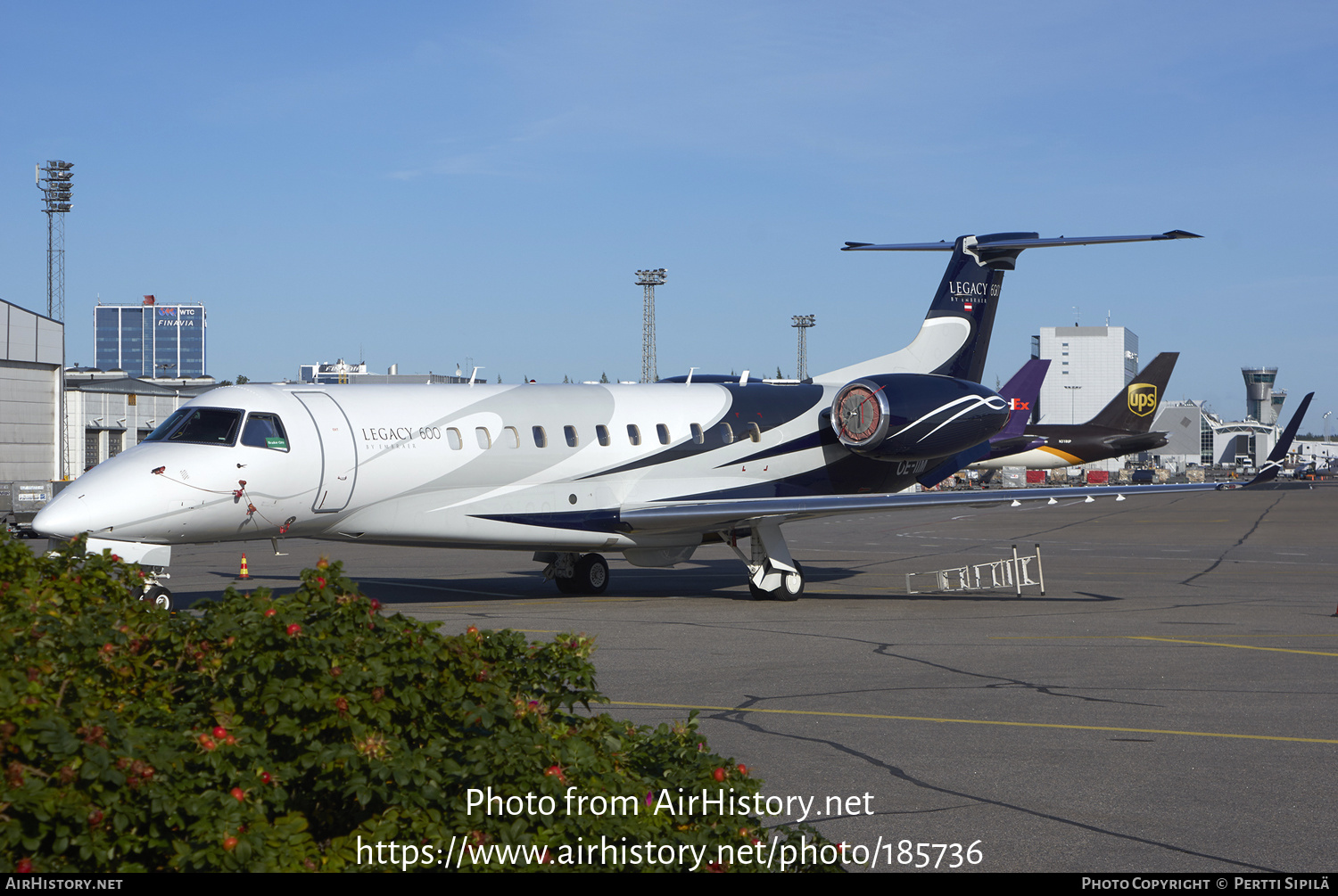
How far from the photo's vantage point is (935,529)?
141 feet

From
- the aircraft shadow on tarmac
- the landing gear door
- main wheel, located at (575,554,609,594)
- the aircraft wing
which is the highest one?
the landing gear door

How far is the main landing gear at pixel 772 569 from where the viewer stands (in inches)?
780

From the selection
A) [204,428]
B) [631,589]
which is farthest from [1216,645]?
[204,428]

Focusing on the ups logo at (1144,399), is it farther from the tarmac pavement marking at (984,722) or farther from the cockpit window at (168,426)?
the tarmac pavement marking at (984,722)

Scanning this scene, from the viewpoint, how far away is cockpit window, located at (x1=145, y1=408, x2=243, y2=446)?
16.0 m

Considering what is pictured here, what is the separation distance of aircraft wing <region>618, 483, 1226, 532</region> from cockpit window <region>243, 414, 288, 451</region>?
17.9 ft

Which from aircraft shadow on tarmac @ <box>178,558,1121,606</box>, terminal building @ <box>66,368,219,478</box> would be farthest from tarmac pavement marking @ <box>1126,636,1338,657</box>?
terminal building @ <box>66,368,219,478</box>

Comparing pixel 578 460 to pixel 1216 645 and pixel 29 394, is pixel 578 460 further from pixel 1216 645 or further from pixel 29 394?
pixel 29 394

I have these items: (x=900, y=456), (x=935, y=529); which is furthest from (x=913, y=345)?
(x=935, y=529)

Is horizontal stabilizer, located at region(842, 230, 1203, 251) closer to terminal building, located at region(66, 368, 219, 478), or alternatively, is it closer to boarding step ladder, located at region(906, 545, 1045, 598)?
boarding step ladder, located at region(906, 545, 1045, 598)

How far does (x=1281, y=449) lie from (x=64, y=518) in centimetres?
1707
